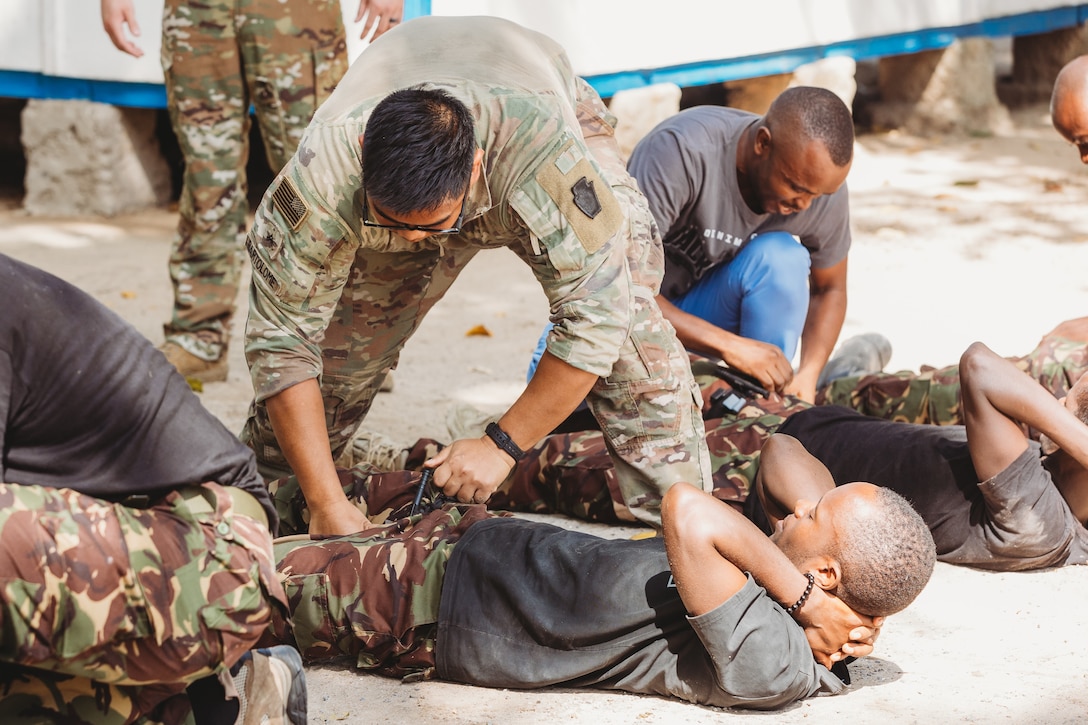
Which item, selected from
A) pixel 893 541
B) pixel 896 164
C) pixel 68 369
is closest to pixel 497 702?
pixel 893 541

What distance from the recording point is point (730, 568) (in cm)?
216

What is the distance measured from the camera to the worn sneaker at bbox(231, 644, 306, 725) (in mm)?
1887

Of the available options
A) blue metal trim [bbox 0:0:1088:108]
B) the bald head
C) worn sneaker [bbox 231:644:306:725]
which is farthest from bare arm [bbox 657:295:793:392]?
blue metal trim [bbox 0:0:1088:108]

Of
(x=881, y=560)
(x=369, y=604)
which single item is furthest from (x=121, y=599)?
(x=881, y=560)

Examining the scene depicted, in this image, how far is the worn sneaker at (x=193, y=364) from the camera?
13.2 ft

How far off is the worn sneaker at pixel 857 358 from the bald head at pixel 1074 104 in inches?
37.0

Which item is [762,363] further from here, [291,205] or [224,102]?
[224,102]

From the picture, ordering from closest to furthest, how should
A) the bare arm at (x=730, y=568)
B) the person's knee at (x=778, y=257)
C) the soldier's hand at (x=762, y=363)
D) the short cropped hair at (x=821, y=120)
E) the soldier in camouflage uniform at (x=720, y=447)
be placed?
1. the bare arm at (x=730, y=568)
2. the soldier in camouflage uniform at (x=720, y=447)
3. the short cropped hair at (x=821, y=120)
4. the soldier's hand at (x=762, y=363)
5. the person's knee at (x=778, y=257)

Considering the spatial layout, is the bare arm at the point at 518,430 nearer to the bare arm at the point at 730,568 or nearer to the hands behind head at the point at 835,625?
the bare arm at the point at 730,568

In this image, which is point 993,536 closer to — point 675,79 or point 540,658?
point 540,658

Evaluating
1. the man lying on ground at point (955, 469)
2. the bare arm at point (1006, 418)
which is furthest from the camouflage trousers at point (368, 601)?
the bare arm at point (1006, 418)

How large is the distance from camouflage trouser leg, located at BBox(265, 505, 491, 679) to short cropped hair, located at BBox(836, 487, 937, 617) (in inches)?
30.3

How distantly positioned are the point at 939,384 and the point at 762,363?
1.70 feet

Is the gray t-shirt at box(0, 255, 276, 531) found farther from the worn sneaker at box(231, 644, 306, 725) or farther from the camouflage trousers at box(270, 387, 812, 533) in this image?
the camouflage trousers at box(270, 387, 812, 533)
